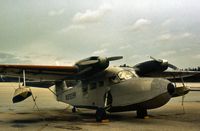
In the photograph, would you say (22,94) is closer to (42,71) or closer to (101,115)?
(42,71)

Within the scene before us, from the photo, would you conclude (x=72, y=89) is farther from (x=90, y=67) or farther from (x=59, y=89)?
(x=90, y=67)

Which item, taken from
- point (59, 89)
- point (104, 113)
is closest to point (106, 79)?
point (104, 113)

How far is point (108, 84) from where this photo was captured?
16297mm

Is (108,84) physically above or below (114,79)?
below

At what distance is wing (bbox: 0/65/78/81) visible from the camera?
15910 mm

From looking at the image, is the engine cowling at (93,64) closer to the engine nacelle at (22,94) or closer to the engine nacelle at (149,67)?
the engine nacelle at (149,67)

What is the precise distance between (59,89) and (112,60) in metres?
5.83

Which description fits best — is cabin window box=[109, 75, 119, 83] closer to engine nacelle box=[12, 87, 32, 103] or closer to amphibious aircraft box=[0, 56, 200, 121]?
amphibious aircraft box=[0, 56, 200, 121]

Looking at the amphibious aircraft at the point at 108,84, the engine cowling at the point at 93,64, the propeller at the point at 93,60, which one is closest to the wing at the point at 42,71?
the amphibious aircraft at the point at 108,84

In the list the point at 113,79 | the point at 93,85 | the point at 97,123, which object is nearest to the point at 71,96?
the point at 93,85

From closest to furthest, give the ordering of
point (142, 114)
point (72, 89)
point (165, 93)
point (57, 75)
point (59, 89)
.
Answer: point (165, 93) → point (142, 114) → point (57, 75) → point (72, 89) → point (59, 89)

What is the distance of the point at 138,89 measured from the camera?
1455 centimetres

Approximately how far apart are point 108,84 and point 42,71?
11.2 feet

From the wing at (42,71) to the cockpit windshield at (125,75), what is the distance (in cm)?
216
